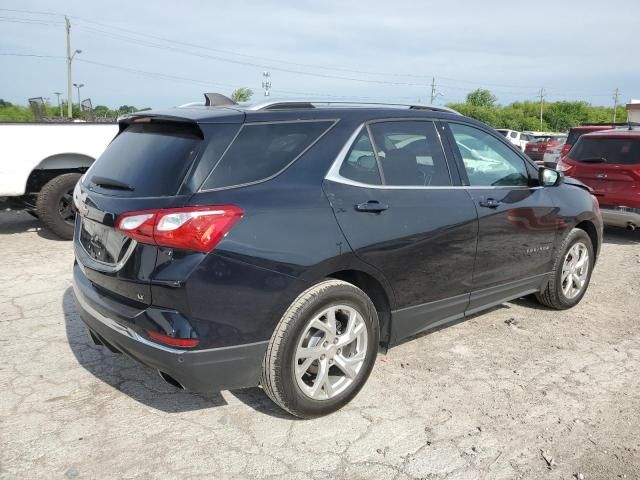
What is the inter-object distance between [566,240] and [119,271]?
3.69 meters

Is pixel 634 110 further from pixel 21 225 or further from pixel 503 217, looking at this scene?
pixel 503 217

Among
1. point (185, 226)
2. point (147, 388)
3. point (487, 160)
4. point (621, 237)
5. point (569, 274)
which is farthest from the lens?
point (621, 237)

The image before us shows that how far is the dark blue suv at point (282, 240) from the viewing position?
264 centimetres

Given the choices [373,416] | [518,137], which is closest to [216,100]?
[373,416]

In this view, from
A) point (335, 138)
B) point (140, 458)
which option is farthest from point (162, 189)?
point (140, 458)

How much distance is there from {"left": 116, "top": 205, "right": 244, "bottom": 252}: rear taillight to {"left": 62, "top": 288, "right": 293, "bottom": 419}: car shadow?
79cm

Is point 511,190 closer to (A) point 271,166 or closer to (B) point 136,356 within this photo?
(A) point 271,166

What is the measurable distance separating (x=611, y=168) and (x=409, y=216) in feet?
19.1

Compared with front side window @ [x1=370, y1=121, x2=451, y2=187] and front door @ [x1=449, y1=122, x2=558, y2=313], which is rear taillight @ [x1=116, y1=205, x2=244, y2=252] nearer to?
front side window @ [x1=370, y1=121, x2=451, y2=187]

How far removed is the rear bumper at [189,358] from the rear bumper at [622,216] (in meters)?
6.64

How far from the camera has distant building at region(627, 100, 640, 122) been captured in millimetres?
48903

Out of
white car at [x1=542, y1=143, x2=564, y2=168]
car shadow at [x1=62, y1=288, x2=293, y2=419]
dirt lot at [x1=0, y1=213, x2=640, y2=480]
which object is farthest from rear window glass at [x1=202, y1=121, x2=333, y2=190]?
white car at [x1=542, y1=143, x2=564, y2=168]

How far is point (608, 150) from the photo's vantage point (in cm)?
811

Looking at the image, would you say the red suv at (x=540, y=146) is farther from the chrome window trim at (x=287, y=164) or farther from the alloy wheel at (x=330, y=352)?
the alloy wheel at (x=330, y=352)
